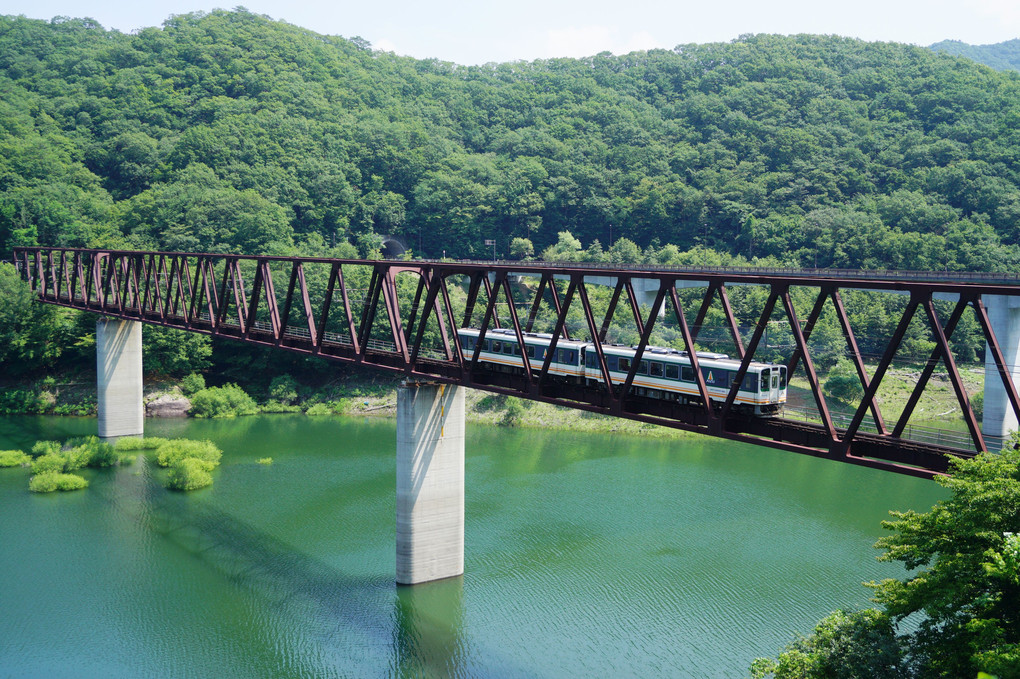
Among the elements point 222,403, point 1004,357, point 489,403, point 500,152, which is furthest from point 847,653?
point 500,152

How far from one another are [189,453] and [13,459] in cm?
965

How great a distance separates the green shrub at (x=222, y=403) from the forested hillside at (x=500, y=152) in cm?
1975

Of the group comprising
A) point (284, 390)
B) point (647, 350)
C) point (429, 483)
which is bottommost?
point (284, 390)

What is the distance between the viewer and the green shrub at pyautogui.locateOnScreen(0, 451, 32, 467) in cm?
4600

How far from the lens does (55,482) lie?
1645 inches

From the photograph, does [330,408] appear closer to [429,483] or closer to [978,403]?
[429,483]

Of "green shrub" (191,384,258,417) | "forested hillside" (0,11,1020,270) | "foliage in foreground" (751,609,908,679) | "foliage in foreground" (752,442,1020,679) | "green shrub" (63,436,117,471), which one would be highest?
"forested hillside" (0,11,1020,270)

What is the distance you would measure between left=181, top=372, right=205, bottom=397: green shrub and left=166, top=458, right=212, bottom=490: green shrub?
22.0 metres

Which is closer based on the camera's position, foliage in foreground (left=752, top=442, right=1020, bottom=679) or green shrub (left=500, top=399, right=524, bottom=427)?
foliage in foreground (left=752, top=442, right=1020, bottom=679)

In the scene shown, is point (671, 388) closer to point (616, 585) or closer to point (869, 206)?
point (616, 585)

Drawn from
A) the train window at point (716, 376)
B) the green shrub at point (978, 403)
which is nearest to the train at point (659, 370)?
the train window at point (716, 376)

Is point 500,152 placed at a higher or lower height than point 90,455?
higher

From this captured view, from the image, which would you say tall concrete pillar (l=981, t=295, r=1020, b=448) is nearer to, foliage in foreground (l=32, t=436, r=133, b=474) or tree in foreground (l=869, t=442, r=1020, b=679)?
tree in foreground (l=869, t=442, r=1020, b=679)

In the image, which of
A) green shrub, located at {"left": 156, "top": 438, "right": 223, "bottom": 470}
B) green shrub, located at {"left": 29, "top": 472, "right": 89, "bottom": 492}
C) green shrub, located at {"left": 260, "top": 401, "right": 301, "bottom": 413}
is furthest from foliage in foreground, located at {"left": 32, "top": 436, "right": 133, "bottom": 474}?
green shrub, located at {"left": 260, "top": 401, "right": 301, "bottom": 413}
